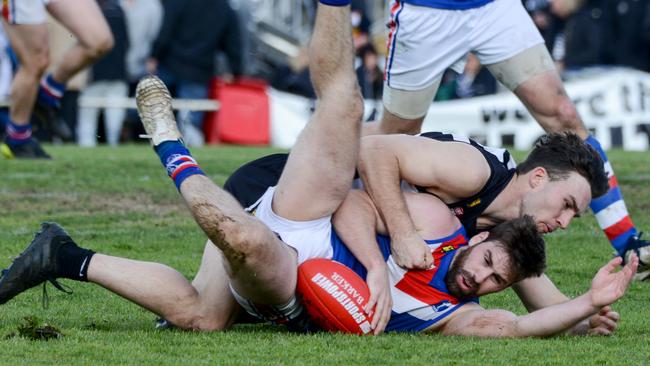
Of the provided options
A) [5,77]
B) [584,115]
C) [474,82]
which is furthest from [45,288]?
[474,82]

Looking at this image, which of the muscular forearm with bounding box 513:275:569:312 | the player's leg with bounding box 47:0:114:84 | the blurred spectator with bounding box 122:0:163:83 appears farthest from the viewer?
the blurred spectator with bounding box 122:0:163:83

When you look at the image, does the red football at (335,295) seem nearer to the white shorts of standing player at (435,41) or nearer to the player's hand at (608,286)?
the player's hand at (608,286)

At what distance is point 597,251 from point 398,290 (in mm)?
2587

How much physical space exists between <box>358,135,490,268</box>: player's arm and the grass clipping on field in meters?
1.34

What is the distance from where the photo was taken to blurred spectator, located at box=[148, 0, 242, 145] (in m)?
16.1

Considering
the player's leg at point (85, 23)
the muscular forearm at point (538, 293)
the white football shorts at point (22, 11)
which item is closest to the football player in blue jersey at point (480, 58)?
the muscular forearm at point (538, 293)

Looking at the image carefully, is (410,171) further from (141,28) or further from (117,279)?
(141,28)

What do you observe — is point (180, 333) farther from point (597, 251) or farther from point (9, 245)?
point (597, 251)

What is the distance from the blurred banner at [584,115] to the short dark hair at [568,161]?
10.7 m

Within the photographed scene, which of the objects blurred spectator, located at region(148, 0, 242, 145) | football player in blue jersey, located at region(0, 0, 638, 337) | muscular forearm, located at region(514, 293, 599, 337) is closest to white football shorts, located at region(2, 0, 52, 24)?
football player in blue jersey, located at region(0, 0, 638, 337)

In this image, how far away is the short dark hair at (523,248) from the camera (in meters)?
5.12

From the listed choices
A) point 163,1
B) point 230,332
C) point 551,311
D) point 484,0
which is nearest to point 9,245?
point 230,332

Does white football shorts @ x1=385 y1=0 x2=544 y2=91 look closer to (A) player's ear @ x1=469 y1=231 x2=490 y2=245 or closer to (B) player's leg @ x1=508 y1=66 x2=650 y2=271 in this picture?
(B) player's leg @ x1=508 y1=66 x2=650 y2=271

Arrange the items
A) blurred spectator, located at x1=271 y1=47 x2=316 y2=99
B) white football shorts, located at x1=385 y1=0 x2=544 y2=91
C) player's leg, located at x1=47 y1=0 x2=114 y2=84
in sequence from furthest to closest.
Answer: blurred spectator, located at x1=271 y1=47 x2=316 y2=99, player's leg, located at x1=47 y1=0 x2=114 y2=84, white football shorts, located at x1=385 y1=0 x2=544 y2=91
